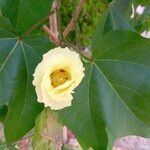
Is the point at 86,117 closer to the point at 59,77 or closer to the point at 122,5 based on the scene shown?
the point at 59,77

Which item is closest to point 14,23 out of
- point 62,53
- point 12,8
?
point 12,8

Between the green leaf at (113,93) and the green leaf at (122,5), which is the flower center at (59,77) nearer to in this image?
the green leaf at (113,93)

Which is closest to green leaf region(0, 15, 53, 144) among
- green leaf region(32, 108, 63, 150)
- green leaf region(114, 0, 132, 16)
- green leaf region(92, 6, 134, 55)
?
green leaf region(32, 108, 63, 150)

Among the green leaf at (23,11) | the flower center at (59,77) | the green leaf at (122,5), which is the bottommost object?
the flower center at (59,77)

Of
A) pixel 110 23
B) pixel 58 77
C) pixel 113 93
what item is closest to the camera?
pixel 58 77

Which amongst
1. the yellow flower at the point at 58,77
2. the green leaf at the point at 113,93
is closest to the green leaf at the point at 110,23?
the green leaf at the point at 113,93

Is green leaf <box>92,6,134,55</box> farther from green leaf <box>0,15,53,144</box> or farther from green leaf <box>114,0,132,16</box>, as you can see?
green leaf <box>0,15,53,144</box>

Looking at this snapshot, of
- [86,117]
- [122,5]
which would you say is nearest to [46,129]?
[86,117]
